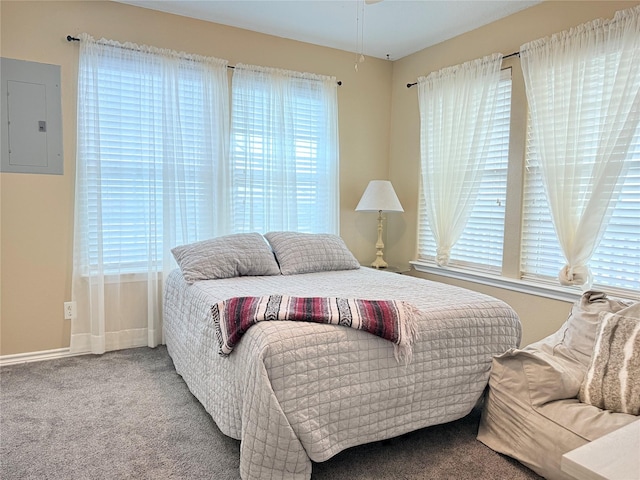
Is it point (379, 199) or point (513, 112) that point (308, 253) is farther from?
point (513, 112)

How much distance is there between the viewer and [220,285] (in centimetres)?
258

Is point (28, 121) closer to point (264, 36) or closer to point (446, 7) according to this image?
point (264, 36)

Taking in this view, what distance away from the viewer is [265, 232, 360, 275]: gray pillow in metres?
3.11

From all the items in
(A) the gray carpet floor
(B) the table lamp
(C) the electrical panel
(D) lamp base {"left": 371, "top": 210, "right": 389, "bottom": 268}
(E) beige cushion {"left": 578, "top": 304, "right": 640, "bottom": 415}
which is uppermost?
(C) the electrical panel

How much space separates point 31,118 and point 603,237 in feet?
12.2

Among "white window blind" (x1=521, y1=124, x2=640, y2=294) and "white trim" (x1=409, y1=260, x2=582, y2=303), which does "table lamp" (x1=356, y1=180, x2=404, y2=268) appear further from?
"white window blind" (x1=521, y1=124, x2=640, y2=294)

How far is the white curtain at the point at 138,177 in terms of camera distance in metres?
3.04

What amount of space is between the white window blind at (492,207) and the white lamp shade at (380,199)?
2.09 feet

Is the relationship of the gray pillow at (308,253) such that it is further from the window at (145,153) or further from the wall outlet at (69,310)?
the wall outlet at (69,310)

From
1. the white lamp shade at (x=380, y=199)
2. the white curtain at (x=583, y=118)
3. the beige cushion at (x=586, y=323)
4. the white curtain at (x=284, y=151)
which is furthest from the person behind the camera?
the white lamp shade at (x=380, y=199)

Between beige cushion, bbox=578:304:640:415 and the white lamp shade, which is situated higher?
the white lamp shade

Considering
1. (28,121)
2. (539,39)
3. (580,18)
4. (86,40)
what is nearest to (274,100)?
(86,40)

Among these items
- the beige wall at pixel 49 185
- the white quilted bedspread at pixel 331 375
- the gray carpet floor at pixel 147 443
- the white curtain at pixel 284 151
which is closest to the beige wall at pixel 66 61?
the beige wall at pixel 49 185

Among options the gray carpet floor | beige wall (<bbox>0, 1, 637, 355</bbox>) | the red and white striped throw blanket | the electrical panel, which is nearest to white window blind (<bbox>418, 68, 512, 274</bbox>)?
beige wall (<bbox>0, 1, 637, 355</bbox>)
